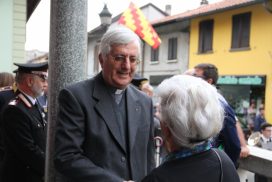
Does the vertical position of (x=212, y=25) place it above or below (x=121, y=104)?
above

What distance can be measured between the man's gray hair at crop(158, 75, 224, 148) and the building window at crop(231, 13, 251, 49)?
1704cm

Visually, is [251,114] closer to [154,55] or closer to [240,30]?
[240,30]

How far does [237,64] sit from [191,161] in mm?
17523

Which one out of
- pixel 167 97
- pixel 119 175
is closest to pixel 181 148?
pixel 167 97

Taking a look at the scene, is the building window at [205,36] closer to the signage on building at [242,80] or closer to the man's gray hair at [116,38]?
the signage on building at [242,80]

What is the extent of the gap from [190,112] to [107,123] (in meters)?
0.58

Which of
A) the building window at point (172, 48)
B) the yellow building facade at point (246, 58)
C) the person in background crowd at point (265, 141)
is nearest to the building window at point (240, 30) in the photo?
the yellow building facade at point (246, 58)

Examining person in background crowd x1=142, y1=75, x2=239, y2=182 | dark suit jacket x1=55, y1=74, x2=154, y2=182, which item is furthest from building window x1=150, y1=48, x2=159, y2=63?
person in background crowd x1=142, y1=75, x2=239, y2=182

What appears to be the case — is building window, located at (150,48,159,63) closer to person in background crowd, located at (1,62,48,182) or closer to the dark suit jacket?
person in background crowd, located at (1,62,48,182)

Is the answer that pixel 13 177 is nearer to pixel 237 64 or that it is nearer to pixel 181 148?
pixel 181 148

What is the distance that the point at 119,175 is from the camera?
1.95 metres

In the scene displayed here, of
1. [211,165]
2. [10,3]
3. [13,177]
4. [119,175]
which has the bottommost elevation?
[13,177]

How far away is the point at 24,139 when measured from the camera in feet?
8.99

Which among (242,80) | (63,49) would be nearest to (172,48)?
(242,80)
